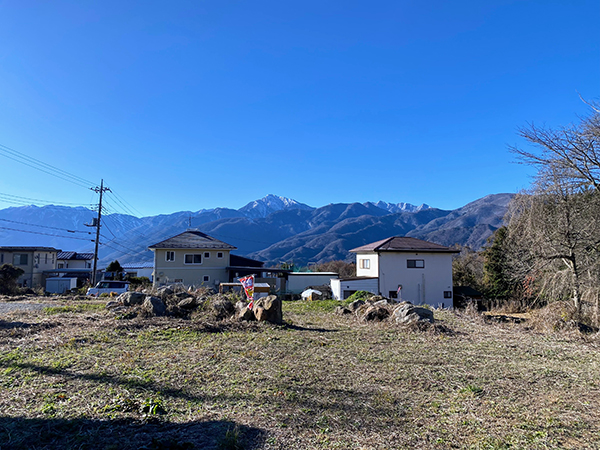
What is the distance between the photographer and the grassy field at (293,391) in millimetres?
3275

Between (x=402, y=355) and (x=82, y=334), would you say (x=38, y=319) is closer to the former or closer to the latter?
(x=82, y=334)

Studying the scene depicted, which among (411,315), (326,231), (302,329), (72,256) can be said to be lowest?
(302,329)

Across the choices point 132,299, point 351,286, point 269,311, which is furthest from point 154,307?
point 351,286

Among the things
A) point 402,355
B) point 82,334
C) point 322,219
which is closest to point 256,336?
point 402,355

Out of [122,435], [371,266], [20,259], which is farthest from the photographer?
[20,259]

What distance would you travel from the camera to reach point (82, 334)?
7.84 m

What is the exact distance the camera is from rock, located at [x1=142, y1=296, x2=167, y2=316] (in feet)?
→ 33.7

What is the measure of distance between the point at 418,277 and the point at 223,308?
1699cm

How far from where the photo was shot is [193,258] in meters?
28.9

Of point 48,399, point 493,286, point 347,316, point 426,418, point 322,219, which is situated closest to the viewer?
point 426,418

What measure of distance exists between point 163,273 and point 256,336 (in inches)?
880

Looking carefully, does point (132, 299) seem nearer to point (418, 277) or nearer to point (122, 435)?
point (122, 435)

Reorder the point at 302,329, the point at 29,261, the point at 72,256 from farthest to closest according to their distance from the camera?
1. the point at 72,256
2. the point at 29,261
3. the point at 302,329

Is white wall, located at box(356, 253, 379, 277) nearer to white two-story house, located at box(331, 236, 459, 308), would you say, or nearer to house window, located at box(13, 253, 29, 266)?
white two-story house, located at box(331, 236, 459, 308)
